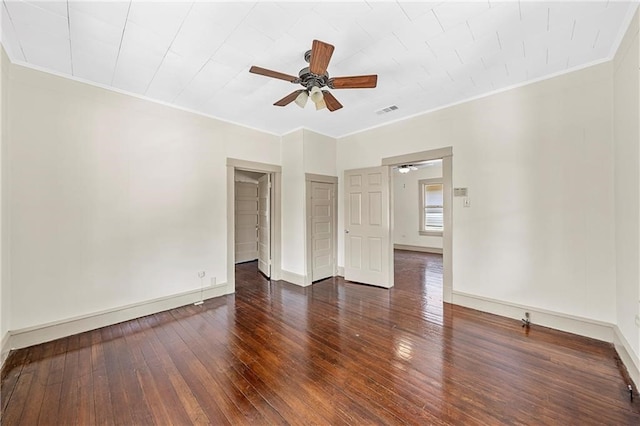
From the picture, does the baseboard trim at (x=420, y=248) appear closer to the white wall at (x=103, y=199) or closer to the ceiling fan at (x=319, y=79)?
the white wall at (x=103, y=199)

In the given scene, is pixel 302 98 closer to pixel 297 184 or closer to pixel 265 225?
pixel 297 184

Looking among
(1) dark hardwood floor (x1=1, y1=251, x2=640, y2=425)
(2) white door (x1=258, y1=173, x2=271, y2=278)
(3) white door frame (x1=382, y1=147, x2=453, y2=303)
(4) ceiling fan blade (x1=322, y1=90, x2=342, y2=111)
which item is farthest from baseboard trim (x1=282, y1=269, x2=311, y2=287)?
(4) ceiling fan blade (x1=322, y1=90, x2=342, y2=111)

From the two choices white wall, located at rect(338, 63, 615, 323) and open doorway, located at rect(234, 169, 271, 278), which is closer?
white wall, located at rect(338, 63, 615, 323)

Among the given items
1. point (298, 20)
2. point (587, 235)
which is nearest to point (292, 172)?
point (298, 20)

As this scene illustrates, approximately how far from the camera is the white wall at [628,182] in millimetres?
2057

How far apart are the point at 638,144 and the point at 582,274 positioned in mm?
1442

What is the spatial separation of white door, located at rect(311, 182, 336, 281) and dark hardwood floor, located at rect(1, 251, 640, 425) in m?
1.57

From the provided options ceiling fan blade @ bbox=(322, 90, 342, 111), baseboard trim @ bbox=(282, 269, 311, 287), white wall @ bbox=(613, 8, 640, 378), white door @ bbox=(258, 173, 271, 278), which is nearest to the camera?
white wall @ bbox=(613, 8, 640, 378)

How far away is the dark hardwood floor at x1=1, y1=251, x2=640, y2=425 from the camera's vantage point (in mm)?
1739

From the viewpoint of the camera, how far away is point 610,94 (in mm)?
2617

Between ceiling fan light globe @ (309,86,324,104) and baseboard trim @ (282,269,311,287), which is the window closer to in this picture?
baseboard trim @ (282,269,311,287)

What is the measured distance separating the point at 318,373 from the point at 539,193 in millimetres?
3180

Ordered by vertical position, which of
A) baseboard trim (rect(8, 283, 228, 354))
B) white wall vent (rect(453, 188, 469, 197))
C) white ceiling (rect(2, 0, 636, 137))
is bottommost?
baseboard trim (rect(8, 283, 228, 354))

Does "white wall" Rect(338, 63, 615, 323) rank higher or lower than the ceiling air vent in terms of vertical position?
lower
